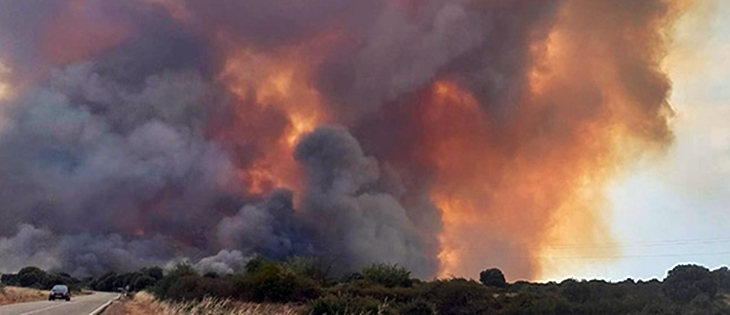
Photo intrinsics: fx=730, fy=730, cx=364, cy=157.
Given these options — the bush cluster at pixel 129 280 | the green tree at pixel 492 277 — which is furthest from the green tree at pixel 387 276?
the bush cluster at pixel 129 280

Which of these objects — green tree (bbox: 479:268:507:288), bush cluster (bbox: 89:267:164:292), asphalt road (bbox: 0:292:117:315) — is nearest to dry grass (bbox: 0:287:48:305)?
asphalt road (bbox: 0:292:117:315)

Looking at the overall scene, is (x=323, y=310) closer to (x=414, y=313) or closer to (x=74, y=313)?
(x=414, y=313)

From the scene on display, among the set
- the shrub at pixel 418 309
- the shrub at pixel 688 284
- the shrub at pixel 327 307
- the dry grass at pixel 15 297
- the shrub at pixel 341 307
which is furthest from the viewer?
the dry grass at pixel 15 297

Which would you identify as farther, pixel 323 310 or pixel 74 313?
pixel 74 313

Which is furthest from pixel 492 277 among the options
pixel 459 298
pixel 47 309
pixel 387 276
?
pixel 47 309

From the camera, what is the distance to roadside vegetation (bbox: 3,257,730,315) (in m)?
32.6

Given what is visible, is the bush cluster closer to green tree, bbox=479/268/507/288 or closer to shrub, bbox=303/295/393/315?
green tree, bbox=479/268/507/288

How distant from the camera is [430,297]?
39.1 metres

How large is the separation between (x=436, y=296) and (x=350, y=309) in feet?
29.4

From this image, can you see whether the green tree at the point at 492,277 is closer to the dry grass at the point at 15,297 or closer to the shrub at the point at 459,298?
the shrub at the point at 459,298

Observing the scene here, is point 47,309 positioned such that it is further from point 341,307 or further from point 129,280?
point 129,280

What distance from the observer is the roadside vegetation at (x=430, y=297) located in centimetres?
3256

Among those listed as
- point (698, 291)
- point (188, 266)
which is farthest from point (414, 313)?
point (188, 266)

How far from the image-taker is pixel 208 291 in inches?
1868
